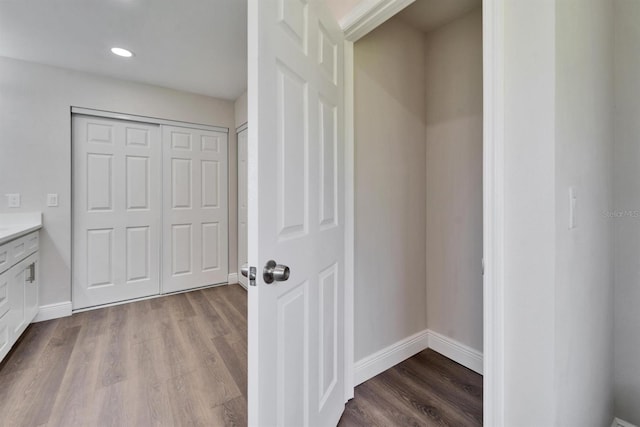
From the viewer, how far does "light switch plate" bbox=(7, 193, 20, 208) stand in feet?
7.93

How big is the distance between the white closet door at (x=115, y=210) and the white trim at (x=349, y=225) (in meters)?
2.57

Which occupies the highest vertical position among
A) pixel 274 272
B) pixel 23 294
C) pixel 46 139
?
pixel 46 139

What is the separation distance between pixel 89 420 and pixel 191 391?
1.51ft

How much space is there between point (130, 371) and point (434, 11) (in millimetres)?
2979

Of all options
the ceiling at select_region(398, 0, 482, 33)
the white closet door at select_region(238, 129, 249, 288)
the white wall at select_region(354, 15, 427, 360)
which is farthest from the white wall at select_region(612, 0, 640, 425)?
the white closet door at select_region(238, 129, 249, 288)

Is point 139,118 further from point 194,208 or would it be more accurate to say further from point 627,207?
point 627,207

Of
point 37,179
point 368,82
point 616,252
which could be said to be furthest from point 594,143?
point 37,179

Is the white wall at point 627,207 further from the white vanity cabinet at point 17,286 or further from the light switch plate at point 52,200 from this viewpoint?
the light switch plate at point 52,200

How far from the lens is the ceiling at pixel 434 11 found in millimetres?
1678

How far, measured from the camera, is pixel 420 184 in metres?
2.00

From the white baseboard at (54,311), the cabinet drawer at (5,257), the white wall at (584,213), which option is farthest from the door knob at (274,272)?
the white baseboard at (54,311)

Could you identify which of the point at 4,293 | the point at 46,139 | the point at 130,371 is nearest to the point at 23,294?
the point at 4,293

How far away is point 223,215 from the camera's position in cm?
359

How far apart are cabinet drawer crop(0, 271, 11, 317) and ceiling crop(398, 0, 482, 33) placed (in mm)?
3072
